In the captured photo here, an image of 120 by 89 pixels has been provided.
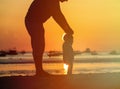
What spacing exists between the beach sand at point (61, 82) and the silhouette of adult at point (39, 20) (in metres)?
0.57

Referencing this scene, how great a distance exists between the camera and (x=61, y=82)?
52.3ft

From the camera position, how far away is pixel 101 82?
1631cm

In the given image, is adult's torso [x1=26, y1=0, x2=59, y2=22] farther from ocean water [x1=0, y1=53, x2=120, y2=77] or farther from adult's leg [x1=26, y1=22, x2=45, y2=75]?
ocean water [x1=0, y1=53, x2=120, y2=77]

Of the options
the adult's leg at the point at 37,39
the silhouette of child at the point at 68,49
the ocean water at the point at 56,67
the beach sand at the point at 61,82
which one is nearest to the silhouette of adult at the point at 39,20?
the adult's leg at the point at 37,39

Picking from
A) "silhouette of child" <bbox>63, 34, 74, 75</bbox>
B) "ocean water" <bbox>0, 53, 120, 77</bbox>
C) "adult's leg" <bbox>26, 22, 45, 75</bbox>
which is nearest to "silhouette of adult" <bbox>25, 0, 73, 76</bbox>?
"adult's leg" <bbox>26, 22, 45, 75</bbox>

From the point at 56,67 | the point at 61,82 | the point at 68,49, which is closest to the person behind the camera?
the point at 61,82

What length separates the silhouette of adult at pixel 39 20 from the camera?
16.5 metres

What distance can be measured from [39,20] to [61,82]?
5.97 feet

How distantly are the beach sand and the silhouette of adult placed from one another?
0.57 m

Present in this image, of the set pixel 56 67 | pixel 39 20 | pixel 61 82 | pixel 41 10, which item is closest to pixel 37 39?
Result: pixel 39 20

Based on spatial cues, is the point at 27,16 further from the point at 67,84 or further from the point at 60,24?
the point at 67,84

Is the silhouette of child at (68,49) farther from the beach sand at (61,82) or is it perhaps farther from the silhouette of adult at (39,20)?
the beach sand at (61,82)

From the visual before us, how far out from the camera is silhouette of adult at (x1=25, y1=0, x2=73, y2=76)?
16453mm

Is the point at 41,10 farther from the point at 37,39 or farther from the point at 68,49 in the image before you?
the point at 68,49
